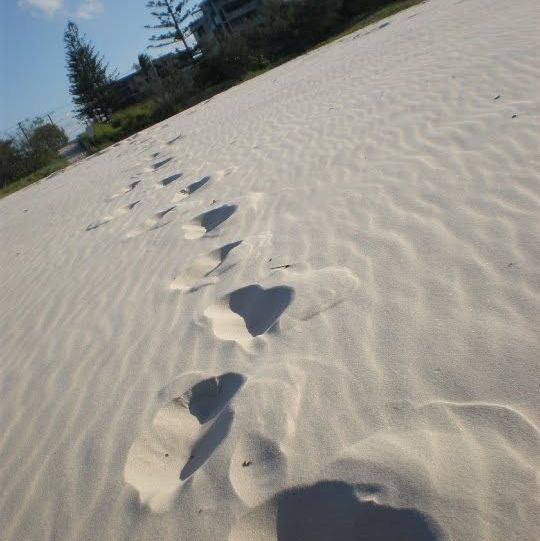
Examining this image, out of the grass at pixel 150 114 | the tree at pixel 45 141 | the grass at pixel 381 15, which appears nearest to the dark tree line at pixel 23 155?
the tree at pixel 45 141

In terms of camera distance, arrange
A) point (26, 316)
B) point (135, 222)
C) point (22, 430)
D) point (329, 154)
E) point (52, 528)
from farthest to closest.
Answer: point (135, 222), point (329, 154), point (26, 316), point (22, 430), point (52, 528)

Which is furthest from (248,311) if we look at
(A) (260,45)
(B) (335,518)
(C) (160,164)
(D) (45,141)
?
(A) (260,45)

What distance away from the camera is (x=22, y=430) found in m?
2.34

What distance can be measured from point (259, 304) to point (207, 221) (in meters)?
1.74

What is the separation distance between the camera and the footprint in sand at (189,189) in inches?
203

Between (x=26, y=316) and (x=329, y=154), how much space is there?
304 cm

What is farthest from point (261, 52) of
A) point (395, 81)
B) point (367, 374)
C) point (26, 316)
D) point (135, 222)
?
point (367, 374)

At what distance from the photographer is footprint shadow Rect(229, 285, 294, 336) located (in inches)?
93.4

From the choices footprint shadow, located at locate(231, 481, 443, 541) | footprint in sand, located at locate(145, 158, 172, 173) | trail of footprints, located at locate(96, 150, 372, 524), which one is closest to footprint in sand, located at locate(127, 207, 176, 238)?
trail of footprints, located at locate(96, 150, 372, 524)

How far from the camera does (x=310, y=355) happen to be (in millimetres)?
2035

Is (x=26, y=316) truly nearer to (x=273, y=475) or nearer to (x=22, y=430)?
(x=22, y=430)

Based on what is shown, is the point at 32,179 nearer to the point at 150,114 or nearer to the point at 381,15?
the point at 150,114

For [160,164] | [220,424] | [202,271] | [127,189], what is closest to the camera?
[220,424]

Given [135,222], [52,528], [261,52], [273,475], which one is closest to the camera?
[273,475]
